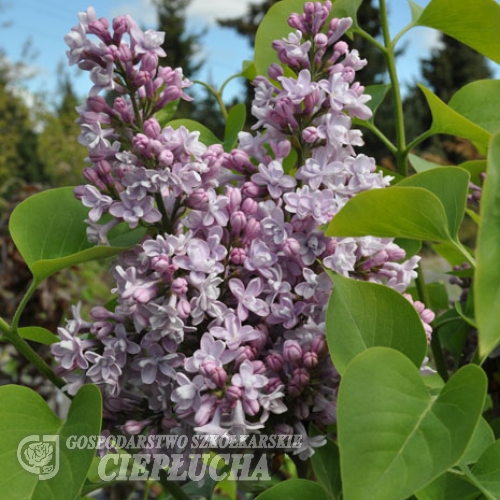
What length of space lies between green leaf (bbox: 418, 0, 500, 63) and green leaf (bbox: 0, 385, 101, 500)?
→ 46cm

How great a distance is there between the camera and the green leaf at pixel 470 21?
633mm

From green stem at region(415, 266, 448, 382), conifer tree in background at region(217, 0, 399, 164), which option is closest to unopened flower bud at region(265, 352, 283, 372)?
green stem at region(415, 266, 448, 382)

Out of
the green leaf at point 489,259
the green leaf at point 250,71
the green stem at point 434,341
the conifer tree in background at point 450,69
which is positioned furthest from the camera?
the conifer tree in background at point 450,69

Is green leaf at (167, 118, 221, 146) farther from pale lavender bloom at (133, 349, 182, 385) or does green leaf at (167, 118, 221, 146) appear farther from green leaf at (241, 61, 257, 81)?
pale lavender bloom at (133, 349, 182, 385)

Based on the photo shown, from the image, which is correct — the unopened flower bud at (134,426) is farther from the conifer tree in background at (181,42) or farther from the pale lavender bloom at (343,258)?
the conifer tree in background at (181,42)

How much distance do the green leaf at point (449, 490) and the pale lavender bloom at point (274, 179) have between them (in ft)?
0.72

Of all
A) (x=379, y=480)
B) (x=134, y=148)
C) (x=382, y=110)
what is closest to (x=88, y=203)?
(x=134, y=148)

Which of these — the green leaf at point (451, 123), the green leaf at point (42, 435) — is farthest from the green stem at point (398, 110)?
the green leaf at point (42, 435)

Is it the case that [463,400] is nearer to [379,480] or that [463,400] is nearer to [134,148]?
[379,480]

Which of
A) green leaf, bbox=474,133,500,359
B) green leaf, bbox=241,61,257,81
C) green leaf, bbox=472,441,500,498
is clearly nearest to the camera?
green leaf, bbox=474,133,500,359

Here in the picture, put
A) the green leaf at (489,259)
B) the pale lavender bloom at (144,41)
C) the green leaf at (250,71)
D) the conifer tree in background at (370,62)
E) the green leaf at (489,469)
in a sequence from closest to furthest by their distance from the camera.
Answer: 1. the green leaf at (489,259)
2. the green leaf at (489,469)
3. the pale lavender bloom at (144,41)
4. the green leaf at (250,71)
5. the conifer tree in background at (370,62)

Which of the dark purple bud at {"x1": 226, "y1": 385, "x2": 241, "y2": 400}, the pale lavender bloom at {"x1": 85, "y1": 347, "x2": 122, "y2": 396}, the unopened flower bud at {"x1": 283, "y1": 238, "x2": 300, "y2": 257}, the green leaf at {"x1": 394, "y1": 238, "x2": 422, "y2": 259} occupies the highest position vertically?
the unopened flower bud at {"x1": 283, "y1": 238, "x2": 300, "y2": 257}

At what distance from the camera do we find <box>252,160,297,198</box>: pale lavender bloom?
20.2 inches

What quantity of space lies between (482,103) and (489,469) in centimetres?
36
